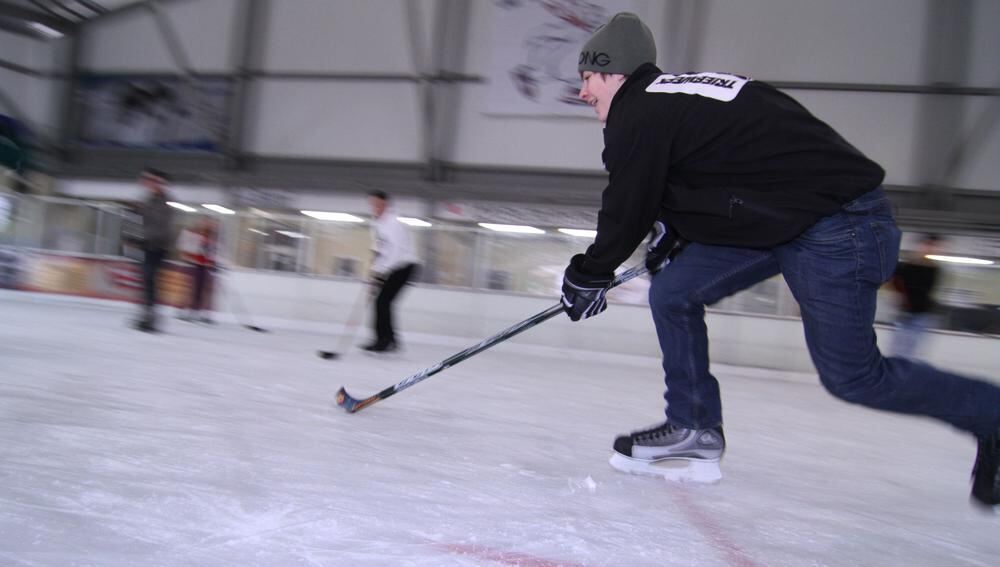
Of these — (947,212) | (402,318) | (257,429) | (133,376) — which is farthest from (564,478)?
(947,212)

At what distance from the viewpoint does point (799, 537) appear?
4.62ft

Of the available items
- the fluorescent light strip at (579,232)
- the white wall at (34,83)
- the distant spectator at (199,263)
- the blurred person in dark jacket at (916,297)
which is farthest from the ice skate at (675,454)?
the white wall at (34,83)

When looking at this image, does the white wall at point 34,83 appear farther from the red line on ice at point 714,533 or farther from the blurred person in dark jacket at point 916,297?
the red line on ice at point 714,533

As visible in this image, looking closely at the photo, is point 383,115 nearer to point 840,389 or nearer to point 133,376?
point 133,376

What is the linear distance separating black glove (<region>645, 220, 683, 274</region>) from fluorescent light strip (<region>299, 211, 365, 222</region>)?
839 centimetres

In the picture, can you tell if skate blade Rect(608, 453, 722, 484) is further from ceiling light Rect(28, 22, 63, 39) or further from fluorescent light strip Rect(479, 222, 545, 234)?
ceiling light Rect(28, 22, 63, 39)

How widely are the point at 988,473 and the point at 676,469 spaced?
68cm

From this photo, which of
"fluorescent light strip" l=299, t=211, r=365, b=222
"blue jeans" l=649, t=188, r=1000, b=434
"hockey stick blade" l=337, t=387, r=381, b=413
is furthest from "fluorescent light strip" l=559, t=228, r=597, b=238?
"blue jeans" l=649, t=188, r=1000, b=434

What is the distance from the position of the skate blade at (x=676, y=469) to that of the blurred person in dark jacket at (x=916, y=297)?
375cm

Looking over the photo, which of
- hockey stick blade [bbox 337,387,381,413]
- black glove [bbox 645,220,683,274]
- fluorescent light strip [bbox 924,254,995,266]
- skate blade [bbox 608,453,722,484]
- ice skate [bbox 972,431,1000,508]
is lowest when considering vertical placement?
hockey stick blade [bbox 337,387,381,413]

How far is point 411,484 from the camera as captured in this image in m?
1.58

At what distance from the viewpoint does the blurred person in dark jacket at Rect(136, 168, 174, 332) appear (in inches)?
209

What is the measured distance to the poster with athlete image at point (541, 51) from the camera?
9.99 meters

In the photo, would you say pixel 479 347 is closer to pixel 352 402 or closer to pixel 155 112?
pixel 352 402
